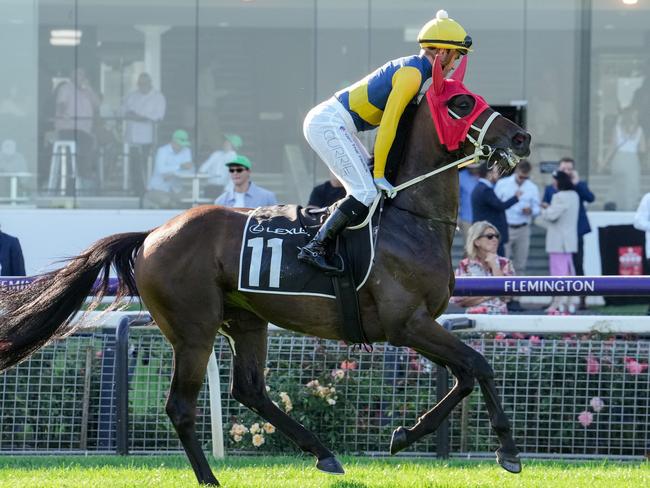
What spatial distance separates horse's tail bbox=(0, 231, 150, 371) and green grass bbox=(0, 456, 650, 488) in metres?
0.69

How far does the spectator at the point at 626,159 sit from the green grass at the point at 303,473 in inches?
374

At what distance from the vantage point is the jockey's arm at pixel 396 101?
18.6 feet

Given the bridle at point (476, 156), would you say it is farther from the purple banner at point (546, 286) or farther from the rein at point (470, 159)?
the purple banner at point (546, 286)

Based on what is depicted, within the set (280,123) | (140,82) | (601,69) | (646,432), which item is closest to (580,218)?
(601,69)

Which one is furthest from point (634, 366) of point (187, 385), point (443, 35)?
point (187, 385)

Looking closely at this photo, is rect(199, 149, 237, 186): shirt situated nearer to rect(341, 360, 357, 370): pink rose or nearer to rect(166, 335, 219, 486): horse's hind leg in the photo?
rect(341, 360, 357, 370): pink rose

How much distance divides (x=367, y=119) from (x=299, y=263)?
0.81 metres

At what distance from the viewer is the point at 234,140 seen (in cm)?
1575

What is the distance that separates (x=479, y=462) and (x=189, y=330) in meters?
1.79

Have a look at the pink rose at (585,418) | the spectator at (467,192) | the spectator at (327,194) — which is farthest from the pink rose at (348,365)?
the spectator at (467,192)

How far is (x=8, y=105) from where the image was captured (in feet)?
51.2

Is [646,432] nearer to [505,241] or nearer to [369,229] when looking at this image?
[369,229]

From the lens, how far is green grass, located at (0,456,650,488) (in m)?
5.58

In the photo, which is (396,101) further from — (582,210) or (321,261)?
(582,210)
